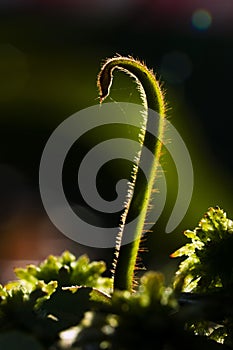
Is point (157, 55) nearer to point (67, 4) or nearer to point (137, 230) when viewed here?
point (67, 4)

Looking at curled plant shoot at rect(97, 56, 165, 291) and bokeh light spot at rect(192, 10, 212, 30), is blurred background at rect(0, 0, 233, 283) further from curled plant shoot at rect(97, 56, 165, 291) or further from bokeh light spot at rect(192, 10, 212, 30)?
curled plant shoot at rect(97, 56, 165, 291)

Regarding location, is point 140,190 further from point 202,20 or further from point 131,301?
point 202,20

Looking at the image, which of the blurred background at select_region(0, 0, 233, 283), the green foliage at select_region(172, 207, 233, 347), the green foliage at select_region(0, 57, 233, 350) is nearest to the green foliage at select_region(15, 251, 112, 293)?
the green foliage at select_region(0, 57, 233, 350)

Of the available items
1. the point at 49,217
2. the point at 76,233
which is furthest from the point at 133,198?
the point at 49,217

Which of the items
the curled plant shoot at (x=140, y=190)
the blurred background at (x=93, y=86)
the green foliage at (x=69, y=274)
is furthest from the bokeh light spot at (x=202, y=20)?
the curled plant shoot at (x=140, y=190)

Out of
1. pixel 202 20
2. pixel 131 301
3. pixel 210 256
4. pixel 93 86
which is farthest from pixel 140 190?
pixel 202 20
